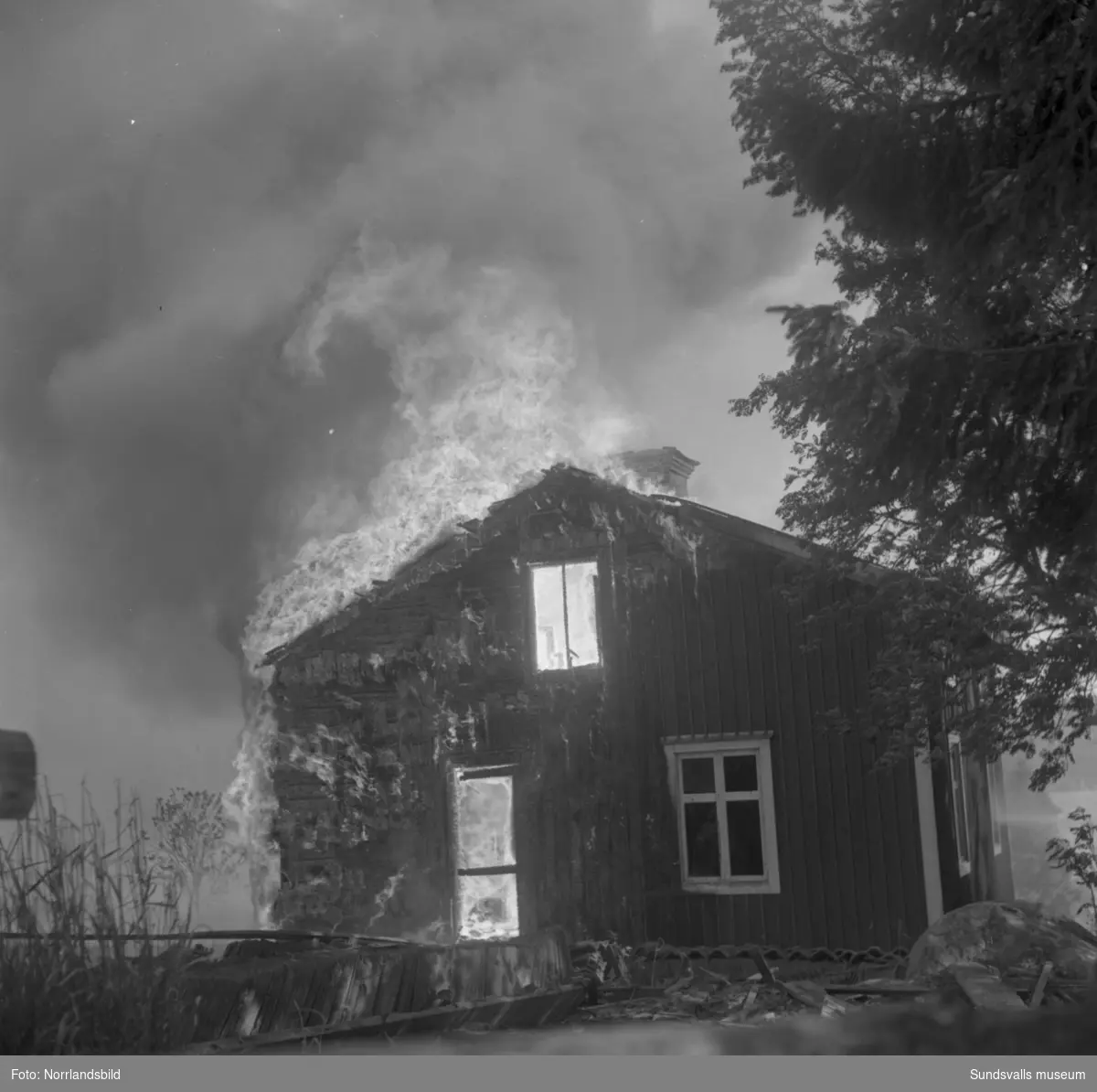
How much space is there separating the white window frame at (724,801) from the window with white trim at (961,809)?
99.0 inches

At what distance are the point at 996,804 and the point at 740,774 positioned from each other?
21.8 ft

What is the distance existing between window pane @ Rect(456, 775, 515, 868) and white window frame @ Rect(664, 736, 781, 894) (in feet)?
11.0

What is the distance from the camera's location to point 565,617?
15.5 meters

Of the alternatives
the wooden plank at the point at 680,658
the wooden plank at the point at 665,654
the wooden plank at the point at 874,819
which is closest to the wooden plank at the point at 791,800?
the wooden plank at the point at 874,819

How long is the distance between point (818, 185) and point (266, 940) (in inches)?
274

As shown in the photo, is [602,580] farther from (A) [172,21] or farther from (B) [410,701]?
(A) [172,21]

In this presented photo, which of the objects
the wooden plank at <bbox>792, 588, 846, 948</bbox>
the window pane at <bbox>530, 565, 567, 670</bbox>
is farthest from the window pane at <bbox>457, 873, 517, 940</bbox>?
the wooden plank at <bbox>792, 588, 846, 948</bbox>

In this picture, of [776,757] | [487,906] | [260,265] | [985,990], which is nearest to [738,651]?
[776,757]

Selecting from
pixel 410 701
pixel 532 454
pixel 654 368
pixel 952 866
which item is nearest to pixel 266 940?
pixel 410 701

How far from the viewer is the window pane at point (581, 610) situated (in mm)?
15578

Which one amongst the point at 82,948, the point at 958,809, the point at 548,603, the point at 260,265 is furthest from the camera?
the point at 260,265

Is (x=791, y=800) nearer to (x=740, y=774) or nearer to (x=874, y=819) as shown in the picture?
(x=740, y=774)

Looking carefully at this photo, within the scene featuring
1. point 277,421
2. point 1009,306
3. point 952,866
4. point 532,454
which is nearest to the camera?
point 1009,306

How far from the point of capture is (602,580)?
50.8 feet
